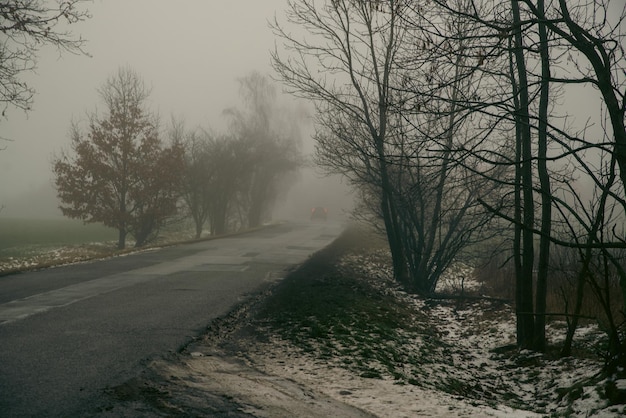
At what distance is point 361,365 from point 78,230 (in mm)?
47535

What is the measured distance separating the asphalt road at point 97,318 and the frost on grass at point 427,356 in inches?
59.4

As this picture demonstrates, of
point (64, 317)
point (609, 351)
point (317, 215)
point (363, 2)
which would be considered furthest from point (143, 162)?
point (317, 215)

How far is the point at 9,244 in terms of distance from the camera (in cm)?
3575

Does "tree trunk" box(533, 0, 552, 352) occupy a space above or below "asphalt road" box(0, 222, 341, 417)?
above

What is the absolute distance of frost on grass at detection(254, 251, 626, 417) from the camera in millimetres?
5328

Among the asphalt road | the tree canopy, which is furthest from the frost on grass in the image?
the tree canopy

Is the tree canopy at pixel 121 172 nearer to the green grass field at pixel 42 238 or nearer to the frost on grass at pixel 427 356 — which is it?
the green grass field at pixel 42 238

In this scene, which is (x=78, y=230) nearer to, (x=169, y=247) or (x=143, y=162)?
(x=143, y=162)

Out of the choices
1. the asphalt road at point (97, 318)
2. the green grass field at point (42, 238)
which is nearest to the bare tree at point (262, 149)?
the green grass field at point (42, 238)

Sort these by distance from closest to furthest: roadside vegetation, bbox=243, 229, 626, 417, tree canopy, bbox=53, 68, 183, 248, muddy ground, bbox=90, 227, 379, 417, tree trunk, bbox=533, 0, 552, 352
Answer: muddy ground, bbox=90, 227, 379, 417
roadside vegetation, bbox=243, 229, 626, 417
tree trunk, bbox=533, 0, 552, 352
tree canopy, bbox=53, 68, 183, 248

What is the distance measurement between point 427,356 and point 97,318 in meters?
5.03

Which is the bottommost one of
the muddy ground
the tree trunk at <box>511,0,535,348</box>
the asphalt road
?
the muddy ground

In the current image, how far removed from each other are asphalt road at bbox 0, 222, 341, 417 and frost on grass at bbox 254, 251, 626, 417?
1508 millimetres

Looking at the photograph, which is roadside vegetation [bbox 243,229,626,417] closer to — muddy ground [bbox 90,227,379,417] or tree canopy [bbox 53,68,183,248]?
muddy ground [bbox 90,227,379,417]
